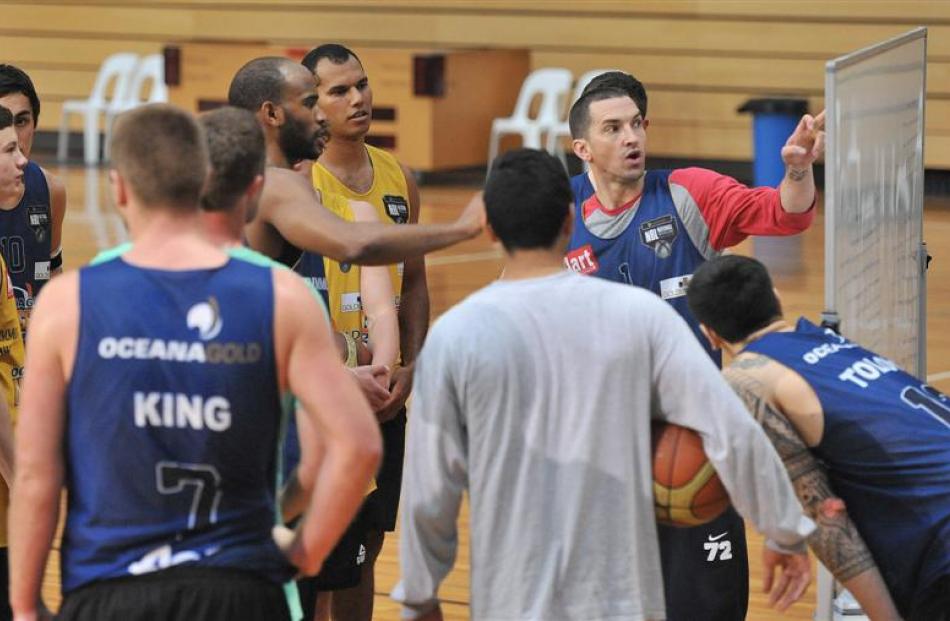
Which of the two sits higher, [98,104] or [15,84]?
[98,104]

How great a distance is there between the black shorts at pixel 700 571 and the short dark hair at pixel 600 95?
118 cm

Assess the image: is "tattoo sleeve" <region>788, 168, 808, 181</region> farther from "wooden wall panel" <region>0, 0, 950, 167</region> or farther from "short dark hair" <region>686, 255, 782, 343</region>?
"wooden wall panel" <region>0, 0, 950, 167</region>

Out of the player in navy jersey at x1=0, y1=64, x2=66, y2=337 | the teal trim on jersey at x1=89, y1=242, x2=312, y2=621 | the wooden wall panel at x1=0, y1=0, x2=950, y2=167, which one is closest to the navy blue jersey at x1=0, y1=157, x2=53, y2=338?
the player in navy jersey at x1=0, y1=64, x2=66, y2=337

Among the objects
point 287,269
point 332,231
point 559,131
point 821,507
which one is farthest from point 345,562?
point 559,131

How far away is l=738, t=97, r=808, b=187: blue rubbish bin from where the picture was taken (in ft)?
51.0

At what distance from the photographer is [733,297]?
3756mm

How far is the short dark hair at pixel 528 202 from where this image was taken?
10.4 ft

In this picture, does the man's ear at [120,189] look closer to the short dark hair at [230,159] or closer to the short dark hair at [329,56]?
the short dark hair at [230,159]

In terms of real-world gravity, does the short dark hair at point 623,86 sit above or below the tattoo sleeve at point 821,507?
Result: above

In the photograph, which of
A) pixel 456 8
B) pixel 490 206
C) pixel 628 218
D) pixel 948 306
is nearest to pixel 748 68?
pixel 456 8

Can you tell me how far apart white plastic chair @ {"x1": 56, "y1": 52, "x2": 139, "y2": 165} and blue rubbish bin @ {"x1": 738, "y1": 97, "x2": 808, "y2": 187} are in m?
7.11

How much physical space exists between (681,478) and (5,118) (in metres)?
2.33

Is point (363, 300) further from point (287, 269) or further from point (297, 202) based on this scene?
point (287, 269)

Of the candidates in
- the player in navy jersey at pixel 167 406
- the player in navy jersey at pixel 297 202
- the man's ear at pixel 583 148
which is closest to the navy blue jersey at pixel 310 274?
the player in navy jersey at pixel 297 202
